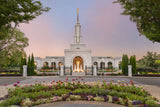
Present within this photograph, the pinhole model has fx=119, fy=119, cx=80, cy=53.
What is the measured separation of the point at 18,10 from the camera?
846cm

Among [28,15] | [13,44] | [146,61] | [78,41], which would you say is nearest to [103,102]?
[28,15]

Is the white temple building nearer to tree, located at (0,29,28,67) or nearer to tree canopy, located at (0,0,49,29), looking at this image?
tree, located at (0,29,28,67)

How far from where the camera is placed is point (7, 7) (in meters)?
7.76

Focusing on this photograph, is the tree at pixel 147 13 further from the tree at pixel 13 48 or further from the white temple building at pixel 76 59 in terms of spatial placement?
the tree at pixel 13 48

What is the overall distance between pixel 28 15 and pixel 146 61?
3506 cm

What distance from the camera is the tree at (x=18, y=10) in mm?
7729

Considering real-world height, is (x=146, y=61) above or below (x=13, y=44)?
below

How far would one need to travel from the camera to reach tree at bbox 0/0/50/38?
304 inches

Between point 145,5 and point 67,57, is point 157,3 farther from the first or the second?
point 67,57

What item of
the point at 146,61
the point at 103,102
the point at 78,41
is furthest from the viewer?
the point at 78,41

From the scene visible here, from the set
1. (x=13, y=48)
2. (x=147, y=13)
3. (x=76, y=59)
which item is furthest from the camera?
(x=76, y=59)

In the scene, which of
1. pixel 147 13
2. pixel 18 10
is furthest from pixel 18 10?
pixel 147 13

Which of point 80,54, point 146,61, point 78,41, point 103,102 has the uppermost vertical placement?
point 78,41

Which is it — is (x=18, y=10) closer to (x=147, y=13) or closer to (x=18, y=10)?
(x=18, y=10)
